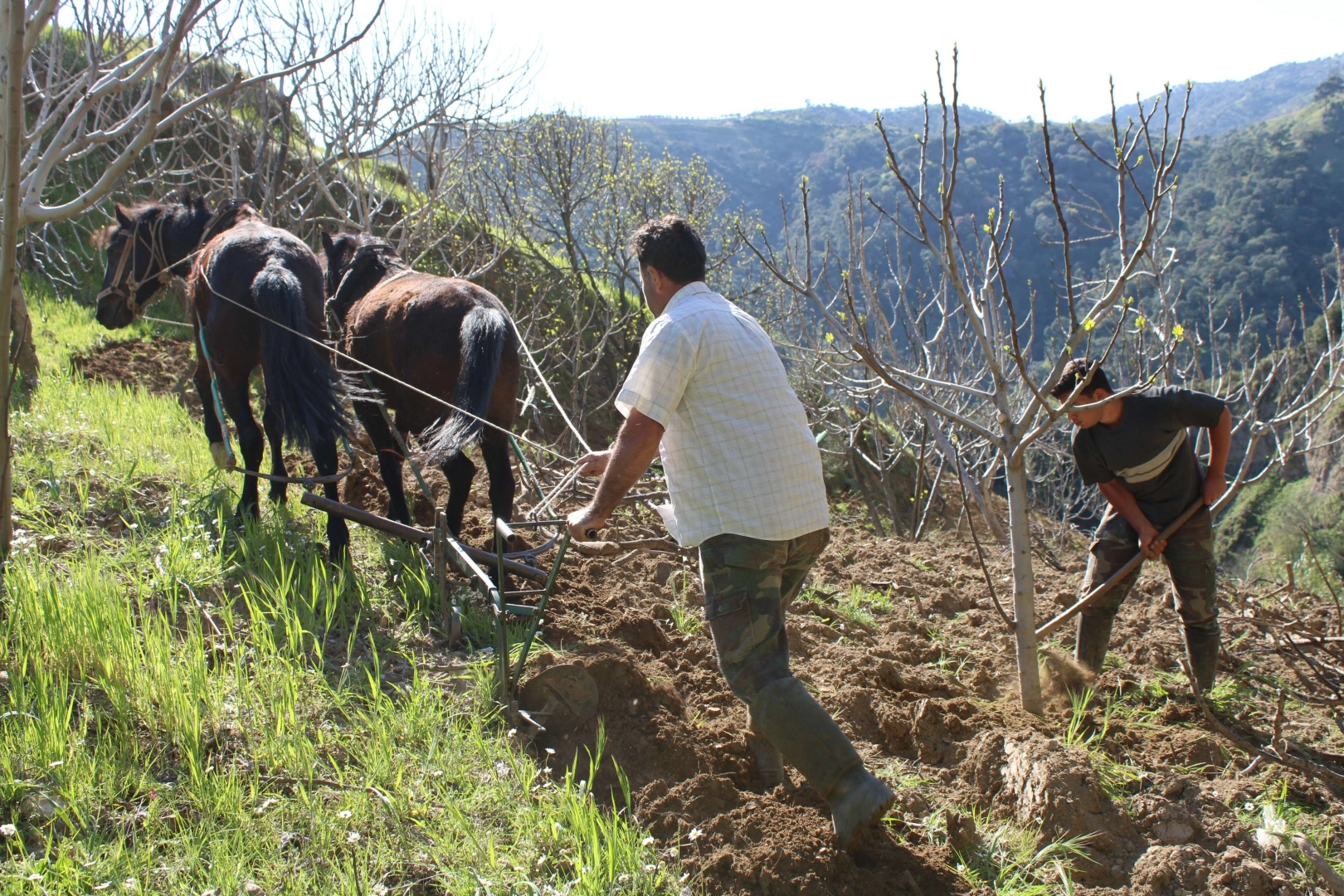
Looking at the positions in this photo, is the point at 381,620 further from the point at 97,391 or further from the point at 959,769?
the point at 97,391

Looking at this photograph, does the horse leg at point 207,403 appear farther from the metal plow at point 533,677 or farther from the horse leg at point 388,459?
the metal plow at point 533,677

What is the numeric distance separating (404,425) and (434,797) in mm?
3037

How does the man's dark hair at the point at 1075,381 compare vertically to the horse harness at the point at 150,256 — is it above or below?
below

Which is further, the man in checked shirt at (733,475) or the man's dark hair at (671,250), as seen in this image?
the man's dark hair at (671,250)

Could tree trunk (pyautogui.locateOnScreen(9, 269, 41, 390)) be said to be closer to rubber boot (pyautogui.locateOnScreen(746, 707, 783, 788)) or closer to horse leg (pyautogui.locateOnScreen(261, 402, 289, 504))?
horse leg (pyautogui.locateOnScreen(261, 402, 289, 504))

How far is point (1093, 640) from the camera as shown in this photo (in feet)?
13.4

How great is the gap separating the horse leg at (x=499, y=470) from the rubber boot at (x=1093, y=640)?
2950 millimetres

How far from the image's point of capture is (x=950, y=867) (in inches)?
104

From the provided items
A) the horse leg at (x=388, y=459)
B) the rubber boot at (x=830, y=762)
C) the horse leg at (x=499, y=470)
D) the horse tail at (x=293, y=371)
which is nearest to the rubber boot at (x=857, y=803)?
the rubber boot at (x=830, y=762)

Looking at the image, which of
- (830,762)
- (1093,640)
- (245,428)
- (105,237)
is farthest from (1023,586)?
(105,237)

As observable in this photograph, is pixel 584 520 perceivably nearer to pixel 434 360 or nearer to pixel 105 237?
pixel 434 360

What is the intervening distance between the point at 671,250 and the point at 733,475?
2.47ft

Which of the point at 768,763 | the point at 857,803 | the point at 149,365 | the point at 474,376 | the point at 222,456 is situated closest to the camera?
the point at 857,803

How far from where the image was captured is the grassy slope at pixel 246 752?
2.44m
